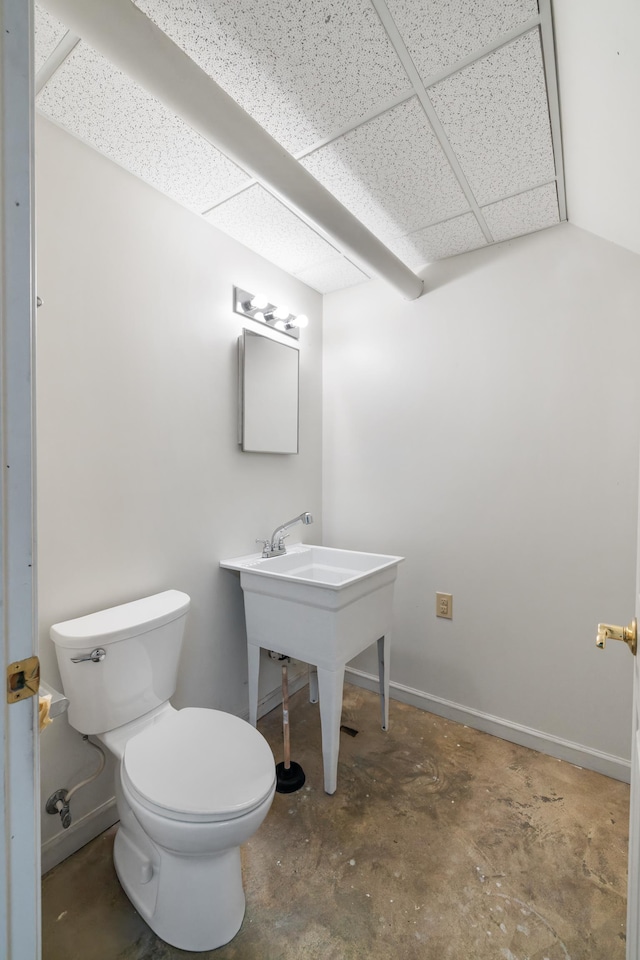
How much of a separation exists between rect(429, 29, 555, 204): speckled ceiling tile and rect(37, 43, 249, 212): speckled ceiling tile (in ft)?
2.36

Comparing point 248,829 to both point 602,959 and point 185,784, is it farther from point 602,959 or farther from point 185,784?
point 602,959

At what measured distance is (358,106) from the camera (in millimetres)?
1201

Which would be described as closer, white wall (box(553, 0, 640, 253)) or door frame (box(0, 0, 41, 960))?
door frame (box(0, 0, 41, 960))

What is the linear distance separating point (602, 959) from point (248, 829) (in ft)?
3.08

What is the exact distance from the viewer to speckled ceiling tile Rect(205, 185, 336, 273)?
5.32 feet

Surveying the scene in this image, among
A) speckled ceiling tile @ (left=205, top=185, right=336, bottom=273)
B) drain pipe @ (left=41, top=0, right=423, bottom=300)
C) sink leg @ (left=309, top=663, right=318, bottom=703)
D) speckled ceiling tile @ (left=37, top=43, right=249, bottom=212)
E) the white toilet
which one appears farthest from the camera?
sink leg @ (left=309, top=663, right=318, bottom=703)

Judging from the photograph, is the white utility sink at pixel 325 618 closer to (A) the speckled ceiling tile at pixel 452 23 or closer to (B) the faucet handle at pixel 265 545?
(B) the faucet handle at pixel 265 545

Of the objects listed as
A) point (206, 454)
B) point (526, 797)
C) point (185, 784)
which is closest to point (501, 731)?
point (526, 797)

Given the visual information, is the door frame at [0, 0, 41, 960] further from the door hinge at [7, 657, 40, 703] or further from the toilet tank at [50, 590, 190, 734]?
the toilet tank at [50, 590, 190, 734]

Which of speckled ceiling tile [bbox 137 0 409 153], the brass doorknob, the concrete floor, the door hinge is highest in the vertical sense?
speckled ceiling tile [bbox 137 0 409 153]

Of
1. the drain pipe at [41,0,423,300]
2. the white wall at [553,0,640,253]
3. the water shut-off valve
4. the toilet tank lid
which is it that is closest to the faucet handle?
the toilet tank lid

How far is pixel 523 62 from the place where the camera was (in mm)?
1065

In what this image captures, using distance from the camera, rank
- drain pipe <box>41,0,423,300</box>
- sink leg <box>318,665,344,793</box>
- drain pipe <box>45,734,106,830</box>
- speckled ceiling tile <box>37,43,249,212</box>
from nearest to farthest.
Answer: drain pipe <box>41,0,423,300</box>
speckled ceiling tile <box>37,43,249,212</box>
drain pipe <box>45,734,106,830</box>
sink leg <box>318,665,344,793</box>

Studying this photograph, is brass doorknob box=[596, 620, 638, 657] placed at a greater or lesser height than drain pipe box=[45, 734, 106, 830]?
greater
